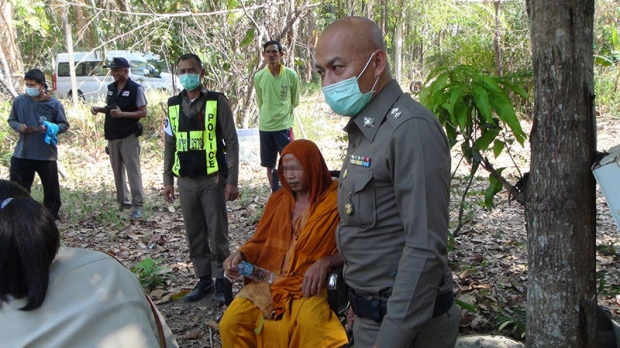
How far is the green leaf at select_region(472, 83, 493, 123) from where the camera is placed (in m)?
2.91

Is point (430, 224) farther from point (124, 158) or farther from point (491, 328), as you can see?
point (124, 158)

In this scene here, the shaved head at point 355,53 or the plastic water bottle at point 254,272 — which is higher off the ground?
the shaved head at point 355,53

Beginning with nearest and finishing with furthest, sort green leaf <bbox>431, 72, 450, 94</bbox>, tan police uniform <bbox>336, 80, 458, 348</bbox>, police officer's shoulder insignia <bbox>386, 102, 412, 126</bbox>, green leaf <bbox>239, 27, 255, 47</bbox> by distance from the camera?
tan police uniform <bbox>336, 80, 458, 348</bbox>
police officer's shoulder insignia <bbox>386, 102, 412, 126</bbox>
green leaf <bbox>431, 72, 450, 94</bbox>
green leaf <bbox>239, 27, 255, 47</bbox>

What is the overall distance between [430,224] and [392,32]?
2281 cm

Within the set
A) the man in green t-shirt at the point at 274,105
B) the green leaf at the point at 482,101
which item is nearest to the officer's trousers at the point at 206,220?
the green leaf at the point at 482,101

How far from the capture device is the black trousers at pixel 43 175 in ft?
24.0

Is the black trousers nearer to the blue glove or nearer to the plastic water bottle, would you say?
the blue glove

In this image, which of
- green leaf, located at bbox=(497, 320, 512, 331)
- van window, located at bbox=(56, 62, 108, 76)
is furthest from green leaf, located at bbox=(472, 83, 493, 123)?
van window, located at bbox=(56, 62, 108, 76)

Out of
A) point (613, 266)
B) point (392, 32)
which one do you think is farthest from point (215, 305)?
point (392, 32)

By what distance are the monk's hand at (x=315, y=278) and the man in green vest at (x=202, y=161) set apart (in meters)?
1.51

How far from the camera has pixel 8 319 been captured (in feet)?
6.32

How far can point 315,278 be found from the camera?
3307mm

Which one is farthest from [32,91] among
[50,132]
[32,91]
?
[50,132]

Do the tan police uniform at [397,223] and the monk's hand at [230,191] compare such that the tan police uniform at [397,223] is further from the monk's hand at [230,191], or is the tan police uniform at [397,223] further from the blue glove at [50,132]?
the blue glove at [50,132]
